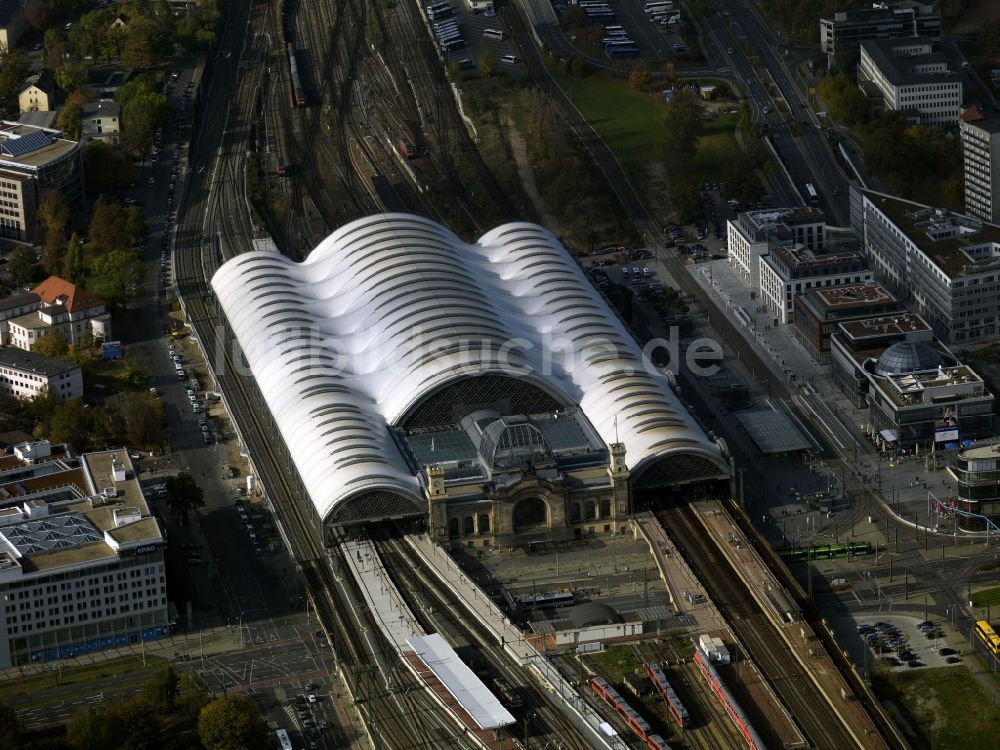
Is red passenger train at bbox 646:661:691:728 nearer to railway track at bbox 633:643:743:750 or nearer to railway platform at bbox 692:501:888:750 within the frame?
railway track at bbox 633:643:743:750

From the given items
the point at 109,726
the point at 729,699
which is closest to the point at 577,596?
the point at 729,699

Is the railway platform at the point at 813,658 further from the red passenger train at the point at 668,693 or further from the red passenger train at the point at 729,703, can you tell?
the red passenger train at the point at 668,693

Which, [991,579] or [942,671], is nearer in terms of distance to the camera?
[942,671]

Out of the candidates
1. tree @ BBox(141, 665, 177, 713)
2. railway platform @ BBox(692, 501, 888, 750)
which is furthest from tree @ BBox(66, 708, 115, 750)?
railway platform @ BBox(692, 501, 888, 750)

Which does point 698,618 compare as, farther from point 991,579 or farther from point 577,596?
point 991,579

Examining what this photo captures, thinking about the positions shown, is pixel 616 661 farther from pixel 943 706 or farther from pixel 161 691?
pixel 161 691

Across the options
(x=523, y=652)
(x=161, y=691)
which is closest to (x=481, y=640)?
(x=523, y=652)
